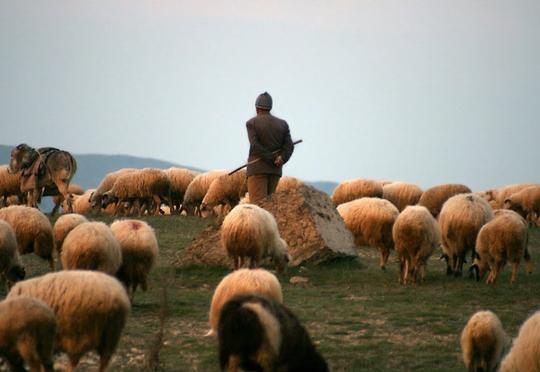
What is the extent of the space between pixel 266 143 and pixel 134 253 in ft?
19.0

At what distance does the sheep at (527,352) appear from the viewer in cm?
864

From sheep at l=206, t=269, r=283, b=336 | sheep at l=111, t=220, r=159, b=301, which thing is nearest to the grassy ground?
sheep at l=111, t=220, r=159, b=301

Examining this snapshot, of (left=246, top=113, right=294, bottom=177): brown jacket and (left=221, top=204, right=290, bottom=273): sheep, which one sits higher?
(left=246, top=113, right=294, bottom=177): brown jacket

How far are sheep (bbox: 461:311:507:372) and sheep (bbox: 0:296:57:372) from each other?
12.6ft

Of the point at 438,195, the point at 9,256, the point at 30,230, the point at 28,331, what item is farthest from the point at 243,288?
the point at 438,195

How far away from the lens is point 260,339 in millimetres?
8797

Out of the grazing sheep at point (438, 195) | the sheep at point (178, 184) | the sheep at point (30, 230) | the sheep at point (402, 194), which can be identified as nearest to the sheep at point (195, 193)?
the sheep at point (178, 184)

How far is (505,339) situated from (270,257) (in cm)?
742

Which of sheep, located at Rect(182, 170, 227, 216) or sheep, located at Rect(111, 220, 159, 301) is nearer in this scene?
sheep, located at Rect(111, 220, 159, 301)

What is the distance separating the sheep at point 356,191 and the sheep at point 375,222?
13186 mm

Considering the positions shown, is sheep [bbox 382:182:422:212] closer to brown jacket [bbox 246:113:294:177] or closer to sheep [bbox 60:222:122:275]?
brown jacket [bbox 246:113:294:177]

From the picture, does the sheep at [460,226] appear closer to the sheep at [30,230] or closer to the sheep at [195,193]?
the sheep at [30,230]

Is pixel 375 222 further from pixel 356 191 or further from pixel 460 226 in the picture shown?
pixel 356 191

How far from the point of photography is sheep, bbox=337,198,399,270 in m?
19.5
